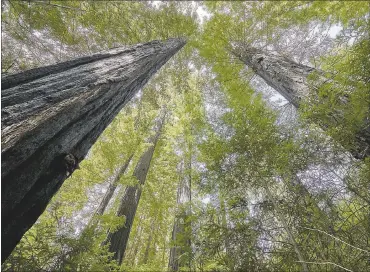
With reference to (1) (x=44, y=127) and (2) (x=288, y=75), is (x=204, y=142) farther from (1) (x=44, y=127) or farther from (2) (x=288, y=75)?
(1) (x=44, y=127)

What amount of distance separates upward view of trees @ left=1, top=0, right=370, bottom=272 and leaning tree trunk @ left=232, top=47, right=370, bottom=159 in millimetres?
30

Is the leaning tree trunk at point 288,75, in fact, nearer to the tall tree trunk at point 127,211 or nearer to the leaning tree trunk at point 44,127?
the leaning tree trunk at point 44,127

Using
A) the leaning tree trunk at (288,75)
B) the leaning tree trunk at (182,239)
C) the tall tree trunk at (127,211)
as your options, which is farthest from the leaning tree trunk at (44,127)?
the leaning tree trunk at (288,75)

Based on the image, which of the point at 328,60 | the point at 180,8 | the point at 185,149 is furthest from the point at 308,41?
the point at 328,60

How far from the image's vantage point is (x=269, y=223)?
11.0 ft

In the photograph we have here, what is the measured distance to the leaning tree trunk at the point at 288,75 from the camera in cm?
285

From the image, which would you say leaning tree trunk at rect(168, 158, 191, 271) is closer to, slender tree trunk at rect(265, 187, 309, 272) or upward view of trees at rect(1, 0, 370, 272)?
upward view of trees at rect(1, 0, 370, 272)

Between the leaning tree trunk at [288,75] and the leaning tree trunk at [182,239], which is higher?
the leaning tree trunk at [288,75]

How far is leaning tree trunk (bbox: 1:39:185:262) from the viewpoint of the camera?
1293mm

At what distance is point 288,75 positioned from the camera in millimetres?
5066

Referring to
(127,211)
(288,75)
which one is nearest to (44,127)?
(127,211)

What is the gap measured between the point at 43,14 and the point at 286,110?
6645mm

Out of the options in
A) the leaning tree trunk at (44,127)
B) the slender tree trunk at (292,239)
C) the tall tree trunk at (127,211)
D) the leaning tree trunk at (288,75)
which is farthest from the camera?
the tall tree trunk at (127,211)

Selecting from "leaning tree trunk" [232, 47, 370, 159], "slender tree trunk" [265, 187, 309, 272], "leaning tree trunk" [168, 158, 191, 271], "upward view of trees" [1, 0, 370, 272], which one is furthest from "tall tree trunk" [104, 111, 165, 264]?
"leaning tree trunk" [232, 47, 370, 159]
